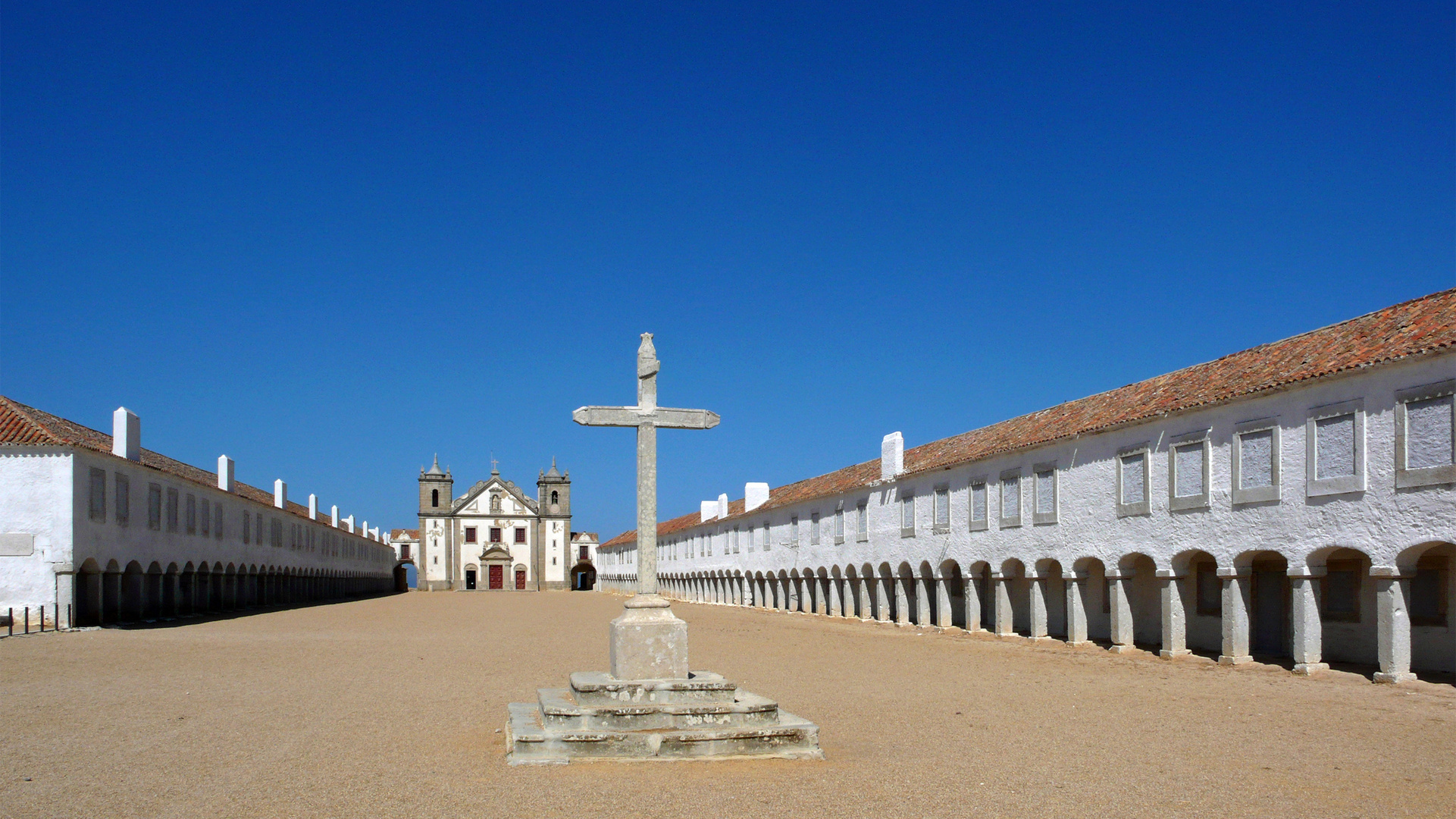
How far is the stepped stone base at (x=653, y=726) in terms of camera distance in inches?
327

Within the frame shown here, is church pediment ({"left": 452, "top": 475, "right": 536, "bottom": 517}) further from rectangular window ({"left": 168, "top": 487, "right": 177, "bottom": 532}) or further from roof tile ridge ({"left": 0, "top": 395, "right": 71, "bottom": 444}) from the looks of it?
roof tile ridge ({"left": 0, "top": 395, "right": 71, "bottom": 444})

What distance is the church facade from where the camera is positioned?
277ft

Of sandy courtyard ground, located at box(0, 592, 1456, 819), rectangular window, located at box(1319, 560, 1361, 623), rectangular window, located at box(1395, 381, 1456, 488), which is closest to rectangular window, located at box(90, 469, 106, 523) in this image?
sandy courtyard ground, located at box(0, 592, 1456, 819)

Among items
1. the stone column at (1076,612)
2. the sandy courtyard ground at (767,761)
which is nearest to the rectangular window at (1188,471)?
the sandy courtyard ground at (767,761)

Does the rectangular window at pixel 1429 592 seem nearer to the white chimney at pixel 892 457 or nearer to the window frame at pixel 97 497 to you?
the white chimney at pixel 892 457

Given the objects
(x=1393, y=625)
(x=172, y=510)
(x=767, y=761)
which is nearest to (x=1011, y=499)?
(x=1393, y=625)

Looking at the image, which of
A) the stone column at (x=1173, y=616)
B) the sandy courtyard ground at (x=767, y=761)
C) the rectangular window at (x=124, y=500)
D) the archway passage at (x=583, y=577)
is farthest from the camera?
the archway passage at (x=583, y=577)

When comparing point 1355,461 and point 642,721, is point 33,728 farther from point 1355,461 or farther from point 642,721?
point 1355,461

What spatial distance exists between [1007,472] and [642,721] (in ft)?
61.1

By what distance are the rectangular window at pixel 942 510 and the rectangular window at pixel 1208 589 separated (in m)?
7.60

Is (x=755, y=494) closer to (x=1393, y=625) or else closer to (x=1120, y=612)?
(x=1120, y=612)

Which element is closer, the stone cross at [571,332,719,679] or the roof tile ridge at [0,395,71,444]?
the stone cross at [571,332,719,679]

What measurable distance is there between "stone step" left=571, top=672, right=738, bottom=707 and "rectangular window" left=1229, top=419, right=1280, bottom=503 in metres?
11.9

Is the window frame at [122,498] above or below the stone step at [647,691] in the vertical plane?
above
